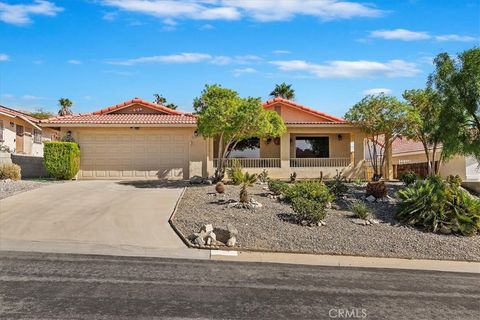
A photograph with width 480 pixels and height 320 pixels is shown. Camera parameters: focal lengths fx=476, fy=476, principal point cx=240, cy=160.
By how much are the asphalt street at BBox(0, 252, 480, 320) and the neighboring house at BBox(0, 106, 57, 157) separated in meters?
19.1

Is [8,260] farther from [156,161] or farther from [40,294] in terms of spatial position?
[156,161]

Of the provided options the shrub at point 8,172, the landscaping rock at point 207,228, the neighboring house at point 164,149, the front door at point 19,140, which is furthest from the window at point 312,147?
the front door at point 19,140

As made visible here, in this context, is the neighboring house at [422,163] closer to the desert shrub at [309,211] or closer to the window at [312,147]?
the window at [312,147]

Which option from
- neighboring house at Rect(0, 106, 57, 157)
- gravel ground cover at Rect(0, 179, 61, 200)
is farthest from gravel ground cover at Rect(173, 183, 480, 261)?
neighboring house at Rect(0, 106, 57, 157)

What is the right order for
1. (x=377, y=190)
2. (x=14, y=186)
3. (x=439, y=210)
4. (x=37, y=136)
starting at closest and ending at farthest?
(x=439, y=210) < (x=377, y=190) < (x=14, y=186) < (x=37, y=136)

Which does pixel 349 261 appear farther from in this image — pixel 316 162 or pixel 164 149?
pixel 164 149

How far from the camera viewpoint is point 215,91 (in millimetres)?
19953

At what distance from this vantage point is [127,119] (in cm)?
2511

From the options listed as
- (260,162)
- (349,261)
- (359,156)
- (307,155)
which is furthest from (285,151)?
(349,261)

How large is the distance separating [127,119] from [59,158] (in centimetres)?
421

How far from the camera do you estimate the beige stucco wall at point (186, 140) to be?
24391 mm

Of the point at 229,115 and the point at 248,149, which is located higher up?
the point at 229,115

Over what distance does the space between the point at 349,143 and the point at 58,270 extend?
21.3 metres

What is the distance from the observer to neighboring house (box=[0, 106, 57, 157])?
95.3 ft
